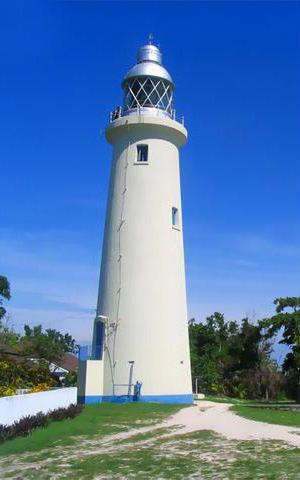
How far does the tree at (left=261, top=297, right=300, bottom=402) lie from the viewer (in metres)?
28.6

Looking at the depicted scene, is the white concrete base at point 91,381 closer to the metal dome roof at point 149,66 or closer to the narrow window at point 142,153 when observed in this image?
the narrow window at point 142,153

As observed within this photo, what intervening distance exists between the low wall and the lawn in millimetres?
883

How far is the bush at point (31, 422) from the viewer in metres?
13.5

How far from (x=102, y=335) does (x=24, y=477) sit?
13.9 meters


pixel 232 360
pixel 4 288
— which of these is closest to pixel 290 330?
pixel 232 360

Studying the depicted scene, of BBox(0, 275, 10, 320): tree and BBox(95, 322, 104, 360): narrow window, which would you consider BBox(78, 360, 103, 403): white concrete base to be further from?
BBox(0, 275, 10, 320): tree

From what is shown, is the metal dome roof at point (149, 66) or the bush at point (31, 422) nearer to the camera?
the bush at point (31, 422)

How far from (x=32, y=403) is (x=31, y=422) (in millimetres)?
1512

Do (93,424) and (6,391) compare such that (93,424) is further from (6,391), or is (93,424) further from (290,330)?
(290,330)

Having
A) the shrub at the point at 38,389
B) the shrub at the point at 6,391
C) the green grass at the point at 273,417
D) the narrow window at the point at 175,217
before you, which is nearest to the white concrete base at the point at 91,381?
the shrub at the point at 38,389

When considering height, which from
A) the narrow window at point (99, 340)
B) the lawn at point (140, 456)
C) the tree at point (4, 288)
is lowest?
the lawn at point (140, 456)

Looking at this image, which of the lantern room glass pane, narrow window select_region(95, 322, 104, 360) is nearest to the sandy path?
narrow window select_region(95, 322, 104, 360)

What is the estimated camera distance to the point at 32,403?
52.7ft

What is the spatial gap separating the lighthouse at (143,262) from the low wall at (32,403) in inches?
117
